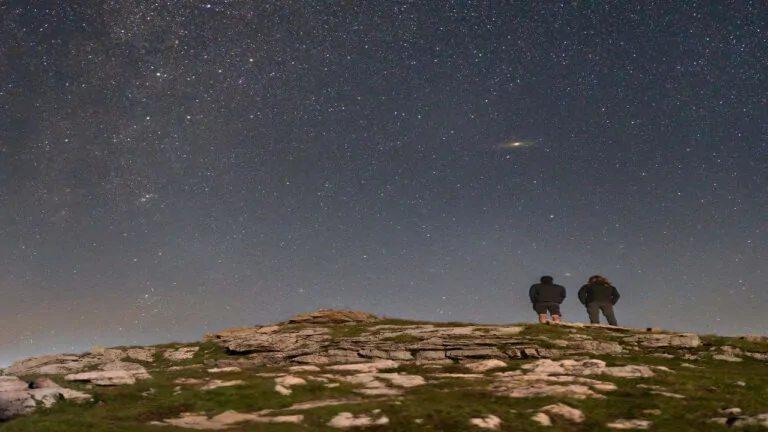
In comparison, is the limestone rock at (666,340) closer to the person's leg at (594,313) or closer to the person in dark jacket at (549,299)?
the person's leg at (594,313)

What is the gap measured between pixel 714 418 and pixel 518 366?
7.71m

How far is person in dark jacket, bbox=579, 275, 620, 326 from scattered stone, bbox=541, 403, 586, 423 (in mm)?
16855

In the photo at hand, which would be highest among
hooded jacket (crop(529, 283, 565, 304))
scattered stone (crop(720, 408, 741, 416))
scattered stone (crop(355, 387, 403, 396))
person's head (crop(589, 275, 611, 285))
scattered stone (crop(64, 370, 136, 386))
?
person's head (crop(589, 275, 611, 285))

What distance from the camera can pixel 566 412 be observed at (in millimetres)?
12633

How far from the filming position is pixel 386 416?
12297mm

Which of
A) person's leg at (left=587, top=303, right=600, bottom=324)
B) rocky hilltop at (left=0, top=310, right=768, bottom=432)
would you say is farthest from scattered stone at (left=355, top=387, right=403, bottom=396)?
person's leg at (left=587, top=303, right=600, bottom=324)

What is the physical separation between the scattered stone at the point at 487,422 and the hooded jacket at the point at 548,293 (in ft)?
57.1

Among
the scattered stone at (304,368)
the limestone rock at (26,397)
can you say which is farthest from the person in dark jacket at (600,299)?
the limestone rock at (26,397)

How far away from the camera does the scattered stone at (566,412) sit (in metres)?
12.3

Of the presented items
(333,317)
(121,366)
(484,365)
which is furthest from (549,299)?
(121,366)

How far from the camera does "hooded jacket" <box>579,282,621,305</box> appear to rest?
92.9 feet

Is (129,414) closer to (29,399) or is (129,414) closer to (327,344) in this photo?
(29,399)

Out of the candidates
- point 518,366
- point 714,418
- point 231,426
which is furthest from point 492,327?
point 231,426

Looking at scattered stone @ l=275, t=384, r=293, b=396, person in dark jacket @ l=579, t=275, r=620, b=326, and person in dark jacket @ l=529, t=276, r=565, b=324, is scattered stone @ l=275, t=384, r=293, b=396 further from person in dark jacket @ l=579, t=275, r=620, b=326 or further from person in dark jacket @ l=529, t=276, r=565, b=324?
person in dark jacket @ l=579, t=275, r=620, b=326
